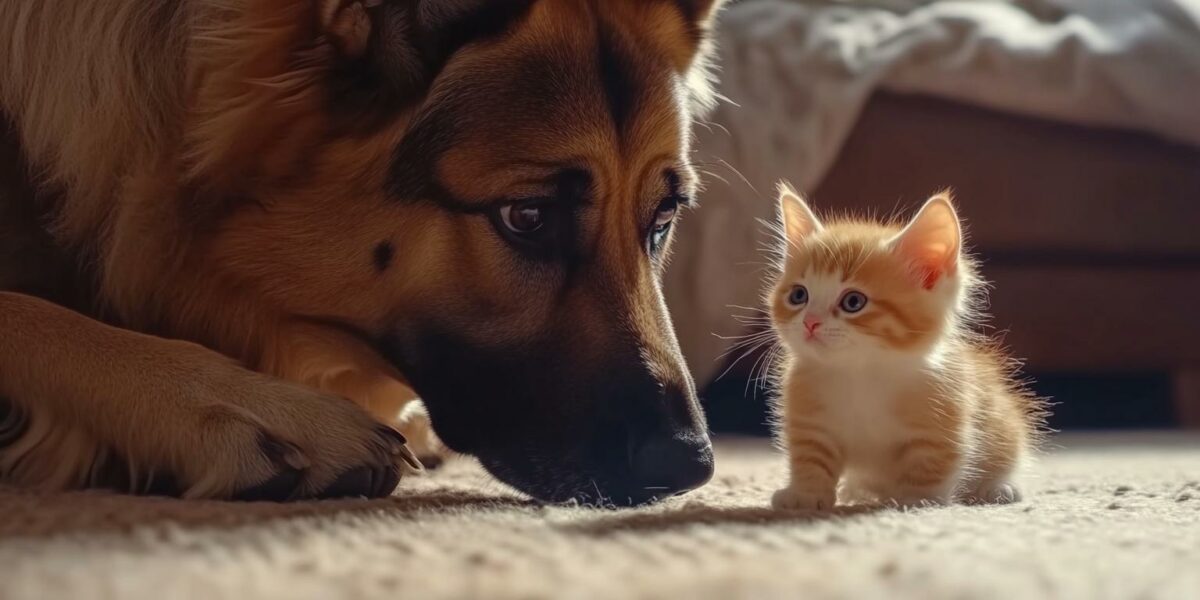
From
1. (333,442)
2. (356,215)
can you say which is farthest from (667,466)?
(356,215)

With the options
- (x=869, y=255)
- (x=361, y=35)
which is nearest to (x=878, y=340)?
(x=869, y=255)

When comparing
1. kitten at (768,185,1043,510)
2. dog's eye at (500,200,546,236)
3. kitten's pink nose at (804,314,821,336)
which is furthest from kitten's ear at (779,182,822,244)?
dog's eye at (500,200,546,236)

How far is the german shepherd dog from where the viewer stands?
4.26 feet

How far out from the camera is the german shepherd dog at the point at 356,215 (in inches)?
51.1

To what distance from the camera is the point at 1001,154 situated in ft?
8.81

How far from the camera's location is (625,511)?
1166 mm

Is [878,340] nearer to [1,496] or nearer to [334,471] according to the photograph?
[334,471]

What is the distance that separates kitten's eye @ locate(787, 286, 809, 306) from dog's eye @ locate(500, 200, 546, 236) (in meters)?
0.32

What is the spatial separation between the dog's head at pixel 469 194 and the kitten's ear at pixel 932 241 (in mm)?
308

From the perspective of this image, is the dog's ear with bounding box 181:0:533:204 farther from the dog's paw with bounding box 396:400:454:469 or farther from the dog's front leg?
the dog's paw with bounding box 396:400:454:469

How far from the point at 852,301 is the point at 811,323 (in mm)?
59

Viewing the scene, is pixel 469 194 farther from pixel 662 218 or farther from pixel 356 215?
pixel 662 218

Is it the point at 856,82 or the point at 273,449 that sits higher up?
the point at 856,82

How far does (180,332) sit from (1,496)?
362 mm
